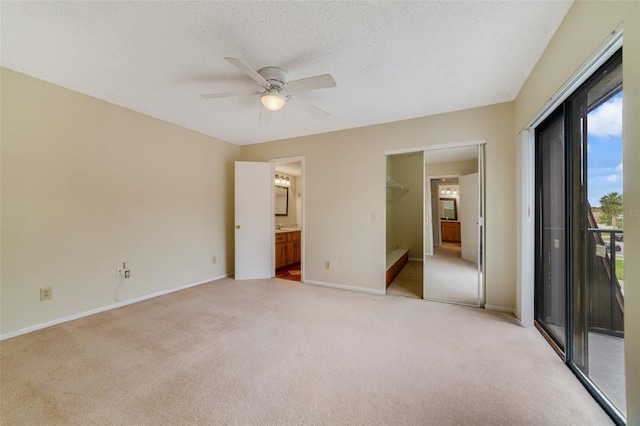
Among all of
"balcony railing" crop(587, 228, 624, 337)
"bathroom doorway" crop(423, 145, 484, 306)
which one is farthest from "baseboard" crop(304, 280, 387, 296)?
"balcony railing" crop(587, 228, 624, 337)

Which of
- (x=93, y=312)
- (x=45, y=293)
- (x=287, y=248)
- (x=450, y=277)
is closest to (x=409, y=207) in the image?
(x=450, y=277)

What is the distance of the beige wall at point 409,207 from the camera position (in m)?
4.71

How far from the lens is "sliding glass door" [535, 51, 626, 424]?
1.35 m

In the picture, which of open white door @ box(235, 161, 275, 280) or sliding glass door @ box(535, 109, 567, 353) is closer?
sliding glass door @ box(535, 109, 567, 353)

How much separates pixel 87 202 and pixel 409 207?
4.96m

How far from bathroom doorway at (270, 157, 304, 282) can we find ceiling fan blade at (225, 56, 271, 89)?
2120mm

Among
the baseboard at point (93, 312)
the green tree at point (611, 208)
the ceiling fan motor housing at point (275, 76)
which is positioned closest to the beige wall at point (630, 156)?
the green tree at point (611, 208)

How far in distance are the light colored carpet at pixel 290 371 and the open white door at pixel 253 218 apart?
1531 mm

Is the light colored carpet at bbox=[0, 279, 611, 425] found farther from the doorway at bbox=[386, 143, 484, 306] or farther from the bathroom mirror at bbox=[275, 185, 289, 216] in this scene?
the bathroom mirror at bbox=[275, 185, 289, 216]

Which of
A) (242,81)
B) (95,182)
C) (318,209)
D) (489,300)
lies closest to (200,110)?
(242,81)

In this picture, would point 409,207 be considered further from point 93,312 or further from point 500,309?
point 93,312

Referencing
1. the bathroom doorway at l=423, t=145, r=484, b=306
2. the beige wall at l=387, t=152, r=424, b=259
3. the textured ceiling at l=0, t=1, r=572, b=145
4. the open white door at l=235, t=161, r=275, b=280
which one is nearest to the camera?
the textured ceiling at l=0, t=1, r=572, b=145

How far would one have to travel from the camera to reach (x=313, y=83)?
1973 millimetres

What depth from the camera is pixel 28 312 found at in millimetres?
2322
